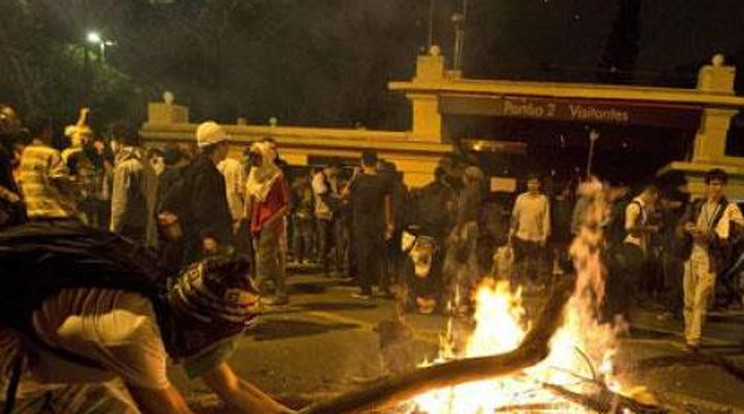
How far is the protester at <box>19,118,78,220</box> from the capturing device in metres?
7.00

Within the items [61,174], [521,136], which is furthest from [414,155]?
[61,174]

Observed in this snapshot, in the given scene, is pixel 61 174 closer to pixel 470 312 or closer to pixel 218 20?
pixel 470 312

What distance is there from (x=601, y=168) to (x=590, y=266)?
9738mm

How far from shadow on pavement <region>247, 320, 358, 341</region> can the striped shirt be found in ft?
7.22

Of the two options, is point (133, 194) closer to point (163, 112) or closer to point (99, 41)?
point (163, 112)

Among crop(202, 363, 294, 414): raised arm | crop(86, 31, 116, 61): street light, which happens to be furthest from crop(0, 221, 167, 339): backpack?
crop(86, 31, 116, 61): street light

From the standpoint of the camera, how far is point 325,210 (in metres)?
12.1

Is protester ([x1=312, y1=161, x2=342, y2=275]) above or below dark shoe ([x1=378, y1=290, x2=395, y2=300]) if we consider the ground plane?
above

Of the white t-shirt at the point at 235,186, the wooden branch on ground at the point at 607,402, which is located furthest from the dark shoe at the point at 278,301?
the wooden branch on ground at the point at 607,402

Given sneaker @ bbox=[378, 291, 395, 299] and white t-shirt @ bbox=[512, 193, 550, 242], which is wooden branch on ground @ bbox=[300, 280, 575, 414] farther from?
white t-shirt @ bbox=[512, 193, 550, 242]

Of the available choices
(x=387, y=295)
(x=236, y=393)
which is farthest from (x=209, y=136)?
(x=236, y=393)

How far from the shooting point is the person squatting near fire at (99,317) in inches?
86.1

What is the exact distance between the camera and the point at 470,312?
27.2 ft

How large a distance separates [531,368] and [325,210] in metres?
7.73
